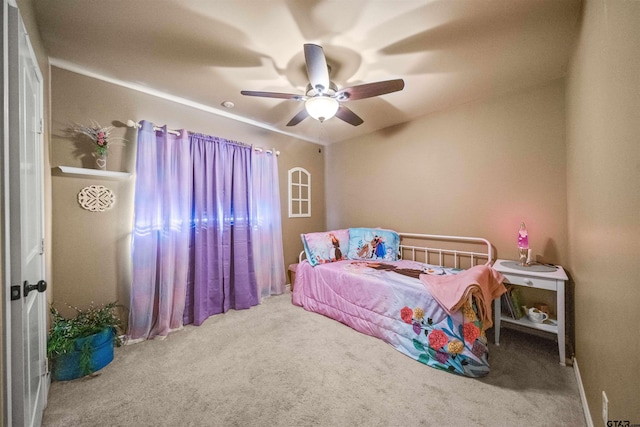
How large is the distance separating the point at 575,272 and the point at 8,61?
3.50 m

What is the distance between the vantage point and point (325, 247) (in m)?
3.15

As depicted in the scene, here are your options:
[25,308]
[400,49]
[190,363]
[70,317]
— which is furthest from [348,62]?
[70,317]

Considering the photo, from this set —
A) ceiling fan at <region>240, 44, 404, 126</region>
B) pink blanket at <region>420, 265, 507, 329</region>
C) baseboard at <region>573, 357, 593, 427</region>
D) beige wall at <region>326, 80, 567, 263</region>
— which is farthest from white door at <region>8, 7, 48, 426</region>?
beige wall at <region>326, 80, 567, 263</region>

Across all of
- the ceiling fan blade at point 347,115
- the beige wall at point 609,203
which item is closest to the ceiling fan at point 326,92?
the ceiling fan blade at point 347,115

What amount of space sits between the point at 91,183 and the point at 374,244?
314 centimetres

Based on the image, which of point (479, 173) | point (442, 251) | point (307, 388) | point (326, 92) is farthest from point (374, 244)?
point (326, 92)

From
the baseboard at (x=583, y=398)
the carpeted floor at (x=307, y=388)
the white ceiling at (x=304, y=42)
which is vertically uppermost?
the white ceiling at (x=304, y=42)

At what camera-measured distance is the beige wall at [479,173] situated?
7.25 feet

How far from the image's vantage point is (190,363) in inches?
74.5

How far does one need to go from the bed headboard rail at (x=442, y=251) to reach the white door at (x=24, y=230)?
3241 mm

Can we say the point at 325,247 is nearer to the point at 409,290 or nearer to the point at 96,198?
the point at 409,290

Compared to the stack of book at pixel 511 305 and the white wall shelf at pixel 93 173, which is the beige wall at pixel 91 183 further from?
the stack of book at pixel 511 305

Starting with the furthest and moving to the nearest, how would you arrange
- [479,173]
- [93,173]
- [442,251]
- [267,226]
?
1. [267,226]
2. [442,251]
3. [479,173]
4. [93,173]

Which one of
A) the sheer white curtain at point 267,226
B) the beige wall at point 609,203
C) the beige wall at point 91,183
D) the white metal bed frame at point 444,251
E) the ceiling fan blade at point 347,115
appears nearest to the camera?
the beige wall at point 609,203
